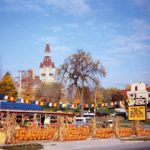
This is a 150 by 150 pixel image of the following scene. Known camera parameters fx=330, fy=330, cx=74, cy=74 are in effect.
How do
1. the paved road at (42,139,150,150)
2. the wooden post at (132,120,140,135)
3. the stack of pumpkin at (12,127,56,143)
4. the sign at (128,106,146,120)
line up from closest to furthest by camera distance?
the paved road at (42,139,150,150), the stack of pumpkin at (12,127,56,143), the sign at (128,106,146,120), the wooden post at (132,120,140,135)

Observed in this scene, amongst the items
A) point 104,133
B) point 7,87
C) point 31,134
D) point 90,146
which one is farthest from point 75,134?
point 7,87

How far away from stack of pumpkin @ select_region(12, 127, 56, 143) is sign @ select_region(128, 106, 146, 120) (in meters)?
9.04

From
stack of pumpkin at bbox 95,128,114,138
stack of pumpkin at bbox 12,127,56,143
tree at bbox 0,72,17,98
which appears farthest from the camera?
tree at bbox 0,72,17,98

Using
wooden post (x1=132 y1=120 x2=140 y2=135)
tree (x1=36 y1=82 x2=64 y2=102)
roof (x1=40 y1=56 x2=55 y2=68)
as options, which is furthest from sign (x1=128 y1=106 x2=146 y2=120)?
roof (x1=40 y1=56 x2=55 y2=68)

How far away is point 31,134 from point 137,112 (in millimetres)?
11268

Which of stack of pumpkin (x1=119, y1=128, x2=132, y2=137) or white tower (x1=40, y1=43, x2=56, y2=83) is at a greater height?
white tower (x1=40, y1=43, x2=56, y2=83)

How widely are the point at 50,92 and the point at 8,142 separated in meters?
81.6

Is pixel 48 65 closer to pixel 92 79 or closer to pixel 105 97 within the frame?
pixel 105 97

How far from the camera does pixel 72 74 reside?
65.9 metres

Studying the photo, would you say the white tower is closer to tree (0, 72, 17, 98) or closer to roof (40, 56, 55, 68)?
roof (40, 56, 55, 68)

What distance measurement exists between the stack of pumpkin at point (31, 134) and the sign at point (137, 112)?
9045mm

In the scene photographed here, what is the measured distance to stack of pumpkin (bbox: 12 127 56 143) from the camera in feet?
76.4

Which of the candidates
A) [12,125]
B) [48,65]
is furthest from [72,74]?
[48,65]

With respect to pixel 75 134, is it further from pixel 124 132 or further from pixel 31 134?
pixel 124 132
